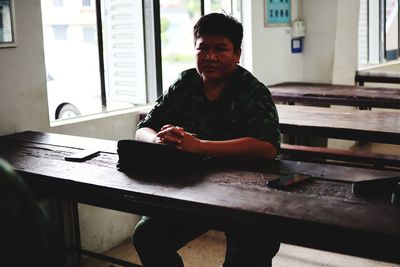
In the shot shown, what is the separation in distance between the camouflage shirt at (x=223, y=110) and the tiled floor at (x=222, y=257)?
115 cm

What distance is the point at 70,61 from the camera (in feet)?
13.9

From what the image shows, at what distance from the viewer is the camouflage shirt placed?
7.04 ft

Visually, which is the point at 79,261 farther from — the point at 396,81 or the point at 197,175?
the point at 396,81

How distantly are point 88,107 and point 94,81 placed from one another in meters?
0.49

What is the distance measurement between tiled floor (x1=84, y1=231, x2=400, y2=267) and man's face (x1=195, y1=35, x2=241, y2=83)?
1343mm

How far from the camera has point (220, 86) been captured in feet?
7.51

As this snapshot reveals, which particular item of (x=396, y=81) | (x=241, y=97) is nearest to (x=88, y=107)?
(x=241, y=97)

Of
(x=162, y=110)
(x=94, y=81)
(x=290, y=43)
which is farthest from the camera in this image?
(x=290, y=43)

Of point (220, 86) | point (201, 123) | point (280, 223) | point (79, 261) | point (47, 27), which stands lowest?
point (79, 261)

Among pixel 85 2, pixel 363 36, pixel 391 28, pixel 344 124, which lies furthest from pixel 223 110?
pixel 391 28

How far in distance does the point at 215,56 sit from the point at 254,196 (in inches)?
27.4

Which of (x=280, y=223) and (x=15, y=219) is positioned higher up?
(x=15, y=219)

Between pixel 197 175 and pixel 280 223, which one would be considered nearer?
pixel 280 223

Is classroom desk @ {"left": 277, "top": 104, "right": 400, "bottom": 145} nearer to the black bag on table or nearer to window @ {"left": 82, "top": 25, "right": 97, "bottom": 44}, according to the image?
the black bag on table
